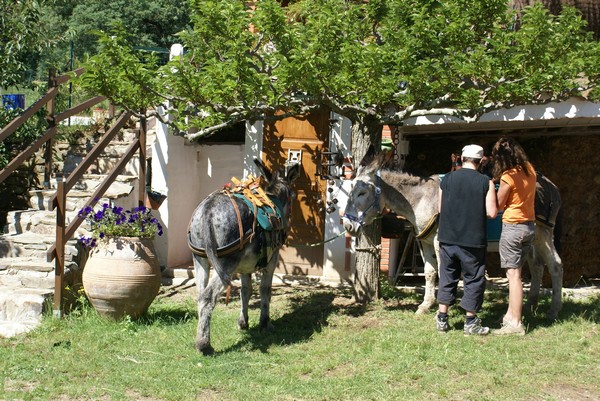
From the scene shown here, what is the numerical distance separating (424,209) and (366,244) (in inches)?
36.5

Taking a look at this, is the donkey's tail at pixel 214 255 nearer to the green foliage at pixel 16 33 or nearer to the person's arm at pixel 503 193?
the person's arm at pixel 503 193

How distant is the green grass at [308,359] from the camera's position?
605 cm

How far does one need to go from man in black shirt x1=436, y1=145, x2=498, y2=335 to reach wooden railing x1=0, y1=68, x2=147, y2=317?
434cm

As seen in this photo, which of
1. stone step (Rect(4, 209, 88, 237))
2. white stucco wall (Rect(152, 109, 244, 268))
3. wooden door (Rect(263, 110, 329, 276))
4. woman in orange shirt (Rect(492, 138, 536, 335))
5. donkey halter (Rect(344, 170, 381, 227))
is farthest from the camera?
white stucco wall (Rect(152, 109, 244, 268))

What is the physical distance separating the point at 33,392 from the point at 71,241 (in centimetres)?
356

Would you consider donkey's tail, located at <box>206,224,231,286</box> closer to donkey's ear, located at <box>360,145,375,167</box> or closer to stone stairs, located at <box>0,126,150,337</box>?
donkey's ear, located at <box>360,145,375,167</box>

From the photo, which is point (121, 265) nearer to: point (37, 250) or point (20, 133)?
point (37, 250)

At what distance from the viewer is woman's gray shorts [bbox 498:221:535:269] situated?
7.48 metres

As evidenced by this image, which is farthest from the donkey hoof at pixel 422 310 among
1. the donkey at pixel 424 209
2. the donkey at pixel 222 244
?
the donkey at pixel 222 244

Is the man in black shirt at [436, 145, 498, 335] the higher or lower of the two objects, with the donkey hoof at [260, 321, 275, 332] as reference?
higher

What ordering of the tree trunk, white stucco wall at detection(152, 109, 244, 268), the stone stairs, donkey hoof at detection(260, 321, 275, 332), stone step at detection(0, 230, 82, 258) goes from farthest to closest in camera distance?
white stucco wall at detection(152, 109, 244, 268)
stone step at detection(0, 230, 82, 258)
the tree trunk
the stone stairs
donkey hoof at detection(260, 321, 275, 332)

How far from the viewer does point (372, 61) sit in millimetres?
7250

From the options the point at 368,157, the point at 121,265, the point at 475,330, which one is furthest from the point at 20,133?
the point at 475,330

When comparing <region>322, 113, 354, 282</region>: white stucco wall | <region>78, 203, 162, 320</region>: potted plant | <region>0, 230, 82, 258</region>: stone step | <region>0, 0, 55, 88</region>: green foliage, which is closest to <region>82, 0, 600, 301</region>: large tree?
<region>78, 203, 162, 320</region>: potted plant
